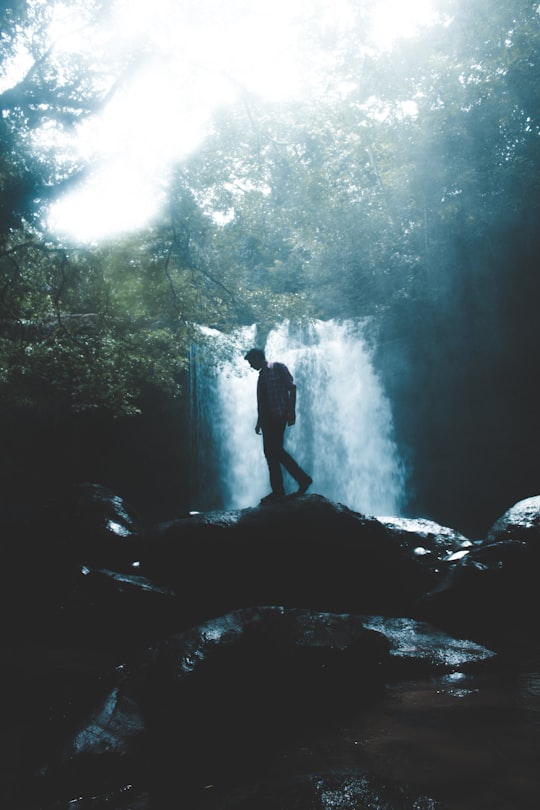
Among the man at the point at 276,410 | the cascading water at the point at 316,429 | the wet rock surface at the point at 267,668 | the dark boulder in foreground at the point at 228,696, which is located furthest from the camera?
the cascading water at the point at 316,429

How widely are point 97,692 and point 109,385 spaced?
926 cm

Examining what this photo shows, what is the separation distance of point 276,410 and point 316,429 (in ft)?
36.5

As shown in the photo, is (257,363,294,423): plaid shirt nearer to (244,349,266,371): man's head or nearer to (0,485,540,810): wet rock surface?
(244,349,266,371): man's head

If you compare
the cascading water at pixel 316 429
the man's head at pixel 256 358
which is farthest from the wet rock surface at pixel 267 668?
the cascading water at pixel 316 429

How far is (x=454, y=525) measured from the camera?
603 inches

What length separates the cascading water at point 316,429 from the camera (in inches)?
635

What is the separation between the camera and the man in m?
6.18

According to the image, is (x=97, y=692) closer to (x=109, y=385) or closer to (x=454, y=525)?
(x=109, y=385)

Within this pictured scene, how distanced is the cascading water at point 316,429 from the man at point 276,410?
8983 millimetres

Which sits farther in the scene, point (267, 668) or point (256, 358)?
point (256, 358)

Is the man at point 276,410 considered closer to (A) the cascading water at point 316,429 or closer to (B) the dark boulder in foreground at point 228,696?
(B) the dark boulder in foreground at point 228,696

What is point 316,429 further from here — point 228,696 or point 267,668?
point 228,696

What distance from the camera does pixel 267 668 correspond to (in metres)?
2.94

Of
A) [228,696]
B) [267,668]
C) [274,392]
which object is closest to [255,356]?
[274,392]
